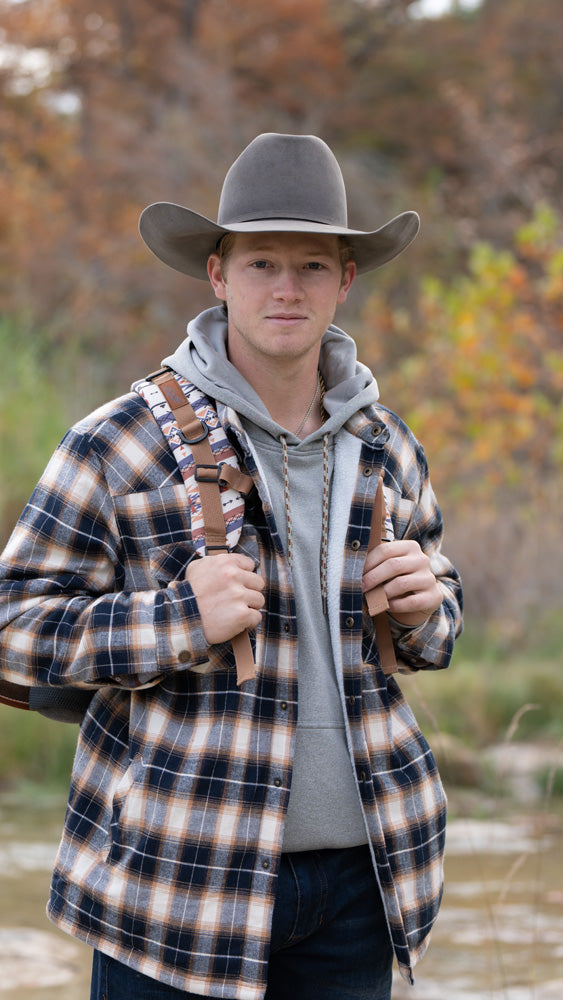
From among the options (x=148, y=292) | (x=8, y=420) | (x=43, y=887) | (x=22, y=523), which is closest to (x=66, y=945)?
(x=43, y=887)

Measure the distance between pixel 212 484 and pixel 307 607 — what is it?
10.4 inches

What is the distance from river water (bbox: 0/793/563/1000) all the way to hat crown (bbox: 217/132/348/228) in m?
1.68

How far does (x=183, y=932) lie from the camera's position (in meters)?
1.88

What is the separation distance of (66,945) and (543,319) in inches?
226

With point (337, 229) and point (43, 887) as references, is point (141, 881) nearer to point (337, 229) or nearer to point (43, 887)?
point (337, 229)

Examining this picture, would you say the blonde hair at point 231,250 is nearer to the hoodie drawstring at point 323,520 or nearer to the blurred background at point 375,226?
the hoodie drawstring at point 323,520

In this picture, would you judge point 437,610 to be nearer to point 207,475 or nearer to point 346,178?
point 207,475

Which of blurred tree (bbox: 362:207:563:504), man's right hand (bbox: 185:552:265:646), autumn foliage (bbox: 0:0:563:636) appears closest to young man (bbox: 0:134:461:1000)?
man's right hand (bbox: 185:552:265:646)

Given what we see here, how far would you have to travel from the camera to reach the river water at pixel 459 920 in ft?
12.8

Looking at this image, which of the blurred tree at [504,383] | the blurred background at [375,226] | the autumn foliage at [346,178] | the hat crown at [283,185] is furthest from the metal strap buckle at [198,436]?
the blurred tree at [504,383]

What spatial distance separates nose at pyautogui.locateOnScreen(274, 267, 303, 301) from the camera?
6.79ft

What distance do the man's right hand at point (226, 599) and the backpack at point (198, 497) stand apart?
0.05m

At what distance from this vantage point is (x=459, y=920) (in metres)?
4.54

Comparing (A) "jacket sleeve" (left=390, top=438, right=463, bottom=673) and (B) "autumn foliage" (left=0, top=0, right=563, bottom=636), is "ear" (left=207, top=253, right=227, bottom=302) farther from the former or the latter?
(B) "autumn foliage" (left=0, top=0, right=563, bottom=636)
